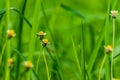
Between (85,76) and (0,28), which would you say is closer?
(85,76)

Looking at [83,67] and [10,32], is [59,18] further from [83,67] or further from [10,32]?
[10,32]

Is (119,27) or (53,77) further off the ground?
(119,27)

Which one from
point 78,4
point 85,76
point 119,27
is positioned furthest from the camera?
point 78,4

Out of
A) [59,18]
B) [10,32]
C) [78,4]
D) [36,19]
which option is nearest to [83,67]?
[36,19]

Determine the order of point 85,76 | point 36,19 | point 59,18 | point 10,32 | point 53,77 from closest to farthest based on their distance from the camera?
1. point 10,32
2. point 36,19
3. point 85,76
4. point 53,77
5. point 59,18

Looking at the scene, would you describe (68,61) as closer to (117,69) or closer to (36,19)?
(117,69)

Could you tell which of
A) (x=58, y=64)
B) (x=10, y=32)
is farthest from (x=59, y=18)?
(x=10, y=32)
